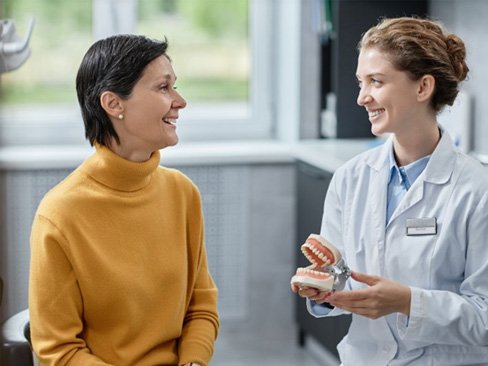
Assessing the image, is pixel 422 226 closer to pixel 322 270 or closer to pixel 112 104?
pixel 322 270

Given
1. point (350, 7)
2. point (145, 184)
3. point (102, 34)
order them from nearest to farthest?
point (145, 184), point (350, 7), point (102, 34)

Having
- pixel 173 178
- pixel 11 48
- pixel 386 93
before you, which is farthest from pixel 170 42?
pixel 386 93

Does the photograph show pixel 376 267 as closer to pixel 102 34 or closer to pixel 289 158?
pixel 289 158

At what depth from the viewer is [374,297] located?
5.27ft

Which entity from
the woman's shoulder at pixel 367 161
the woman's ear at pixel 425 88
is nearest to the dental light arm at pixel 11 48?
the woman's shoulder at pixel 367 161

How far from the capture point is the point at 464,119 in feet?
10.4

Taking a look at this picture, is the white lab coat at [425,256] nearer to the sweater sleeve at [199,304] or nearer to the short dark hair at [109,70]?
the sweater sleeve at [199,304]

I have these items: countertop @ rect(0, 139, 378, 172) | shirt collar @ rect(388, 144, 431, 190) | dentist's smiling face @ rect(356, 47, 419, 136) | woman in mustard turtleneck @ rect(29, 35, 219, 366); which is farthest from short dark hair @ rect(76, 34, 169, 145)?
countertop @ rect(0, 139, 378, 172)

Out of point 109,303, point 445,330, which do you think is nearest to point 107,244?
point 109,303

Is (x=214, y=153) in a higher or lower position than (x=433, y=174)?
lower

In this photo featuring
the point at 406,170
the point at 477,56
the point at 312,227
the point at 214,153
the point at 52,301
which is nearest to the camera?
the point at 52,301

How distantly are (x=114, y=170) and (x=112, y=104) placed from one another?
12 centimetres

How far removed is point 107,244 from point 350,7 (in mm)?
2154

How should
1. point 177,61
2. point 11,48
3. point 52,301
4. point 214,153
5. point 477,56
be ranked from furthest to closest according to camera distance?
point 177,61, point 214,153, point 477,56, point 11,48, point 52,301
